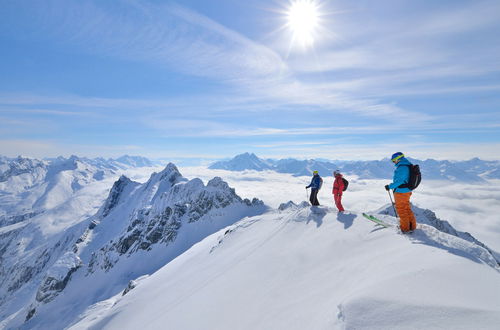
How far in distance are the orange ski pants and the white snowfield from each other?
32 cm

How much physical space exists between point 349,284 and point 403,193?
14.6ft

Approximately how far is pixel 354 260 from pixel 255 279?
4592 millimetres

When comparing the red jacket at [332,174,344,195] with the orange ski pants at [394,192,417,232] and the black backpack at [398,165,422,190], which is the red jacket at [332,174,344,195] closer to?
the orange ski pants at [394,192,417,232]

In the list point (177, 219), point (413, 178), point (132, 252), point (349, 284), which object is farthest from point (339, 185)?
point (132, 252)

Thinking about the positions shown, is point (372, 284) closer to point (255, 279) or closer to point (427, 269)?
point (427, 269)

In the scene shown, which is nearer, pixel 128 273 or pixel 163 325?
pixel 163 325

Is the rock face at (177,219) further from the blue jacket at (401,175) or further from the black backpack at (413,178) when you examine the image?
the black backpack at (413,178)

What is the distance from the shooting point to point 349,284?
6.84m

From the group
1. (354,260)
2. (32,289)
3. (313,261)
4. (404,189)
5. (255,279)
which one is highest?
(404,189)

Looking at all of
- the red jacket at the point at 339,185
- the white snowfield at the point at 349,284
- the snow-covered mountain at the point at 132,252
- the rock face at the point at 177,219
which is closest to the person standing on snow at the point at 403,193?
the white snowfield at the point at 349,284

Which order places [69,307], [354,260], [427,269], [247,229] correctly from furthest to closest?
[69,307]
[247,229]
[354,260]
[427,269]

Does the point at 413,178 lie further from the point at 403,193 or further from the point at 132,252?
the point at 132,252

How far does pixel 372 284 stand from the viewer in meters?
5.90

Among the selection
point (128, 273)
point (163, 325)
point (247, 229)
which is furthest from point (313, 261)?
point (128, 273)
